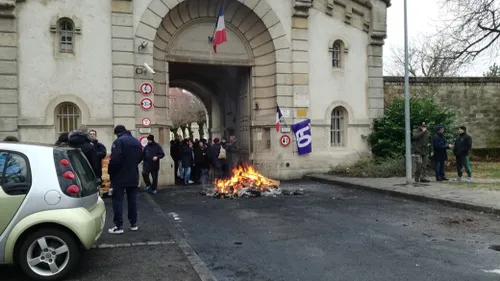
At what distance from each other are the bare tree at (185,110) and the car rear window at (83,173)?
41.0 meters

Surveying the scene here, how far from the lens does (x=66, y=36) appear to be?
46.1 ft

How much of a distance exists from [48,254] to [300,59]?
12925mm

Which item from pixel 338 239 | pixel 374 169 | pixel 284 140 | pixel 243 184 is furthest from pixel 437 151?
pixel 338 239

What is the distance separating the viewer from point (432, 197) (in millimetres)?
10484

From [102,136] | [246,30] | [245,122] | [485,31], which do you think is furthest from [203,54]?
[485,31]

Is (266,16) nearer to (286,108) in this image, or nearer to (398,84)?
(286,108)

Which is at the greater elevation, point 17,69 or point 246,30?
point 246,30

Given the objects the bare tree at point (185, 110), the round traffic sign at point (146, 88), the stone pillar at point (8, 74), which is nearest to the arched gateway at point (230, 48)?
the round traffic sign at point (146, 88)

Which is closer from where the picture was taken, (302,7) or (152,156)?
(152,156)

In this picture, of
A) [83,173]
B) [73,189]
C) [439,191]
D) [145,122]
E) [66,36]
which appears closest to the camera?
[73,189]

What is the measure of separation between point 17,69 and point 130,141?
26.5 feet

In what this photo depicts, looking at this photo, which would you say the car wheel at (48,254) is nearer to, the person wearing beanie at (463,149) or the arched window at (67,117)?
the arched window at (67,117)

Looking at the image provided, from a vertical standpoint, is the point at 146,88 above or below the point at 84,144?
above

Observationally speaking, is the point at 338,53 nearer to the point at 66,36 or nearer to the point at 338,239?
the point at 66,36
